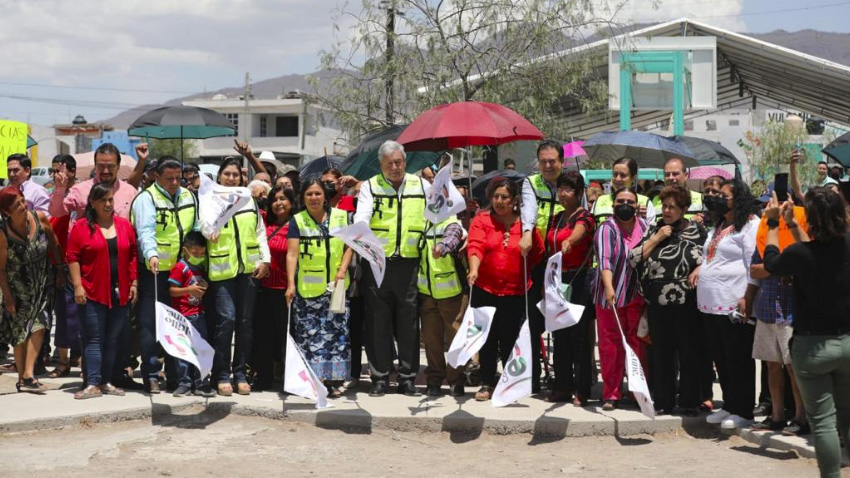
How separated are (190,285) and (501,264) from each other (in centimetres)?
264

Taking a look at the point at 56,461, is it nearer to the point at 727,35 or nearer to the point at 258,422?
the point at 258,422

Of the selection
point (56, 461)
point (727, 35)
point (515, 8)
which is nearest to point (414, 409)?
point (56, 461)

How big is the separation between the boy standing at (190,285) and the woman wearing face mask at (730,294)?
4094mm

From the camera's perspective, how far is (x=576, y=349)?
344 inches

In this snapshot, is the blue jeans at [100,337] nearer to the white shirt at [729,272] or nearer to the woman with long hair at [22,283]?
the woman with long hair at [22,283]

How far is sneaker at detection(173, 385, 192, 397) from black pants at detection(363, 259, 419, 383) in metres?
1.59

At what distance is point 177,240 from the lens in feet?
29.7

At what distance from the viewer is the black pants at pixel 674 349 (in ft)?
26.9

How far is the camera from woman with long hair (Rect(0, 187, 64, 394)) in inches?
360

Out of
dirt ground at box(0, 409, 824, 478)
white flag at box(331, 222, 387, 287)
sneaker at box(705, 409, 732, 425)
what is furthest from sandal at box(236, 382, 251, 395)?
sneaker at box(705, 409, 732, 425)

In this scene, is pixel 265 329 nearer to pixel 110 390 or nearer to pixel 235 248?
pixel 235 248

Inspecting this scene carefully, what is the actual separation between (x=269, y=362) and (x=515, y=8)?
32.8 feet

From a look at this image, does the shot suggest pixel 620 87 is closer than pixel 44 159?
Yes

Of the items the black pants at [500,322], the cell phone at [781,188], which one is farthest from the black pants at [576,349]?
the cell phone at [781,188]
